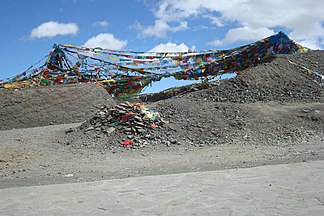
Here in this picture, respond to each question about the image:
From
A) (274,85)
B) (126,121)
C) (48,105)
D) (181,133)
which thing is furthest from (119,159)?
(274,85)

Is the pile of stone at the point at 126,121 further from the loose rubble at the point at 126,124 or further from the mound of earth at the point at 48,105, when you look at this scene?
the mound of earth at the point at 48,105

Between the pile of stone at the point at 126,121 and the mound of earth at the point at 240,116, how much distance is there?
83 mm

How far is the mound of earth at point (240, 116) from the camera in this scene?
955 centimetres

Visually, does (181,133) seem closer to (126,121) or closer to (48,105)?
(126,121)

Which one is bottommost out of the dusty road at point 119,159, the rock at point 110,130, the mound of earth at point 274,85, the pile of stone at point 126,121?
the dusty road at point 119,159

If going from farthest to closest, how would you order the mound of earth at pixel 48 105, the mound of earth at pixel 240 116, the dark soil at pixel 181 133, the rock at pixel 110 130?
the mound of earth at pixel 48 105 < the rock at pixel 110 130 < the mound of earth at pixel 240 116 < the dark soil at pixel 181 133

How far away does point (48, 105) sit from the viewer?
48.5 ft

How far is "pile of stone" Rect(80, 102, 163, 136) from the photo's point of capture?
1002 centimetres

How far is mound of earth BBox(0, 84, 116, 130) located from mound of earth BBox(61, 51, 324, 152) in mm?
4062

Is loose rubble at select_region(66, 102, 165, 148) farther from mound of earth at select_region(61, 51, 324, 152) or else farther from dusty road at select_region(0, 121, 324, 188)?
dusty road at select_region(0, 121, 324, 188)

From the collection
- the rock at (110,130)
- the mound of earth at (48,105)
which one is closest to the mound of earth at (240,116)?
the rock at (110,130)

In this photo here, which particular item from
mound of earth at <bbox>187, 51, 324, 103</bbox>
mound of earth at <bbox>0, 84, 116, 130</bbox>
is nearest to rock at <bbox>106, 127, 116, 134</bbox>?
mound of earth at <bbox>187, 51, 324, 103</bbox>

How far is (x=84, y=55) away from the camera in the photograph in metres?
18.9

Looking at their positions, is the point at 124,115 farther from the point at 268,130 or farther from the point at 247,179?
the point at 247,179
